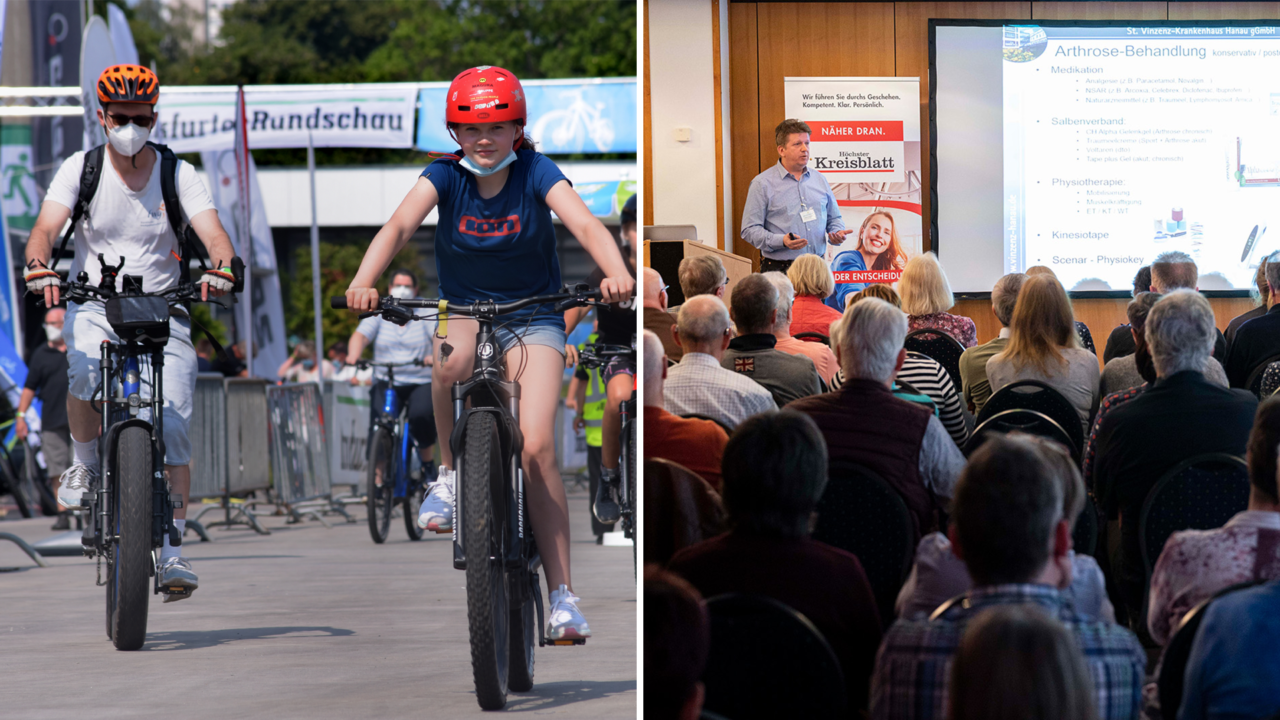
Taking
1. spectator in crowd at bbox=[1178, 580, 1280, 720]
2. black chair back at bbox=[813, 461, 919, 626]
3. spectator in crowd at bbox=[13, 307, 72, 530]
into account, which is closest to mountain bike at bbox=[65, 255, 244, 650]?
black chair back at bbox=[813, 461, 919, 626]

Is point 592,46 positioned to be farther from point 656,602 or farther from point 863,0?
point 656,602

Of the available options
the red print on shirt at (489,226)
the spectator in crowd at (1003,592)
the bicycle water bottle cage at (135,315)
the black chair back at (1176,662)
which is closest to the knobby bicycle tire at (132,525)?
the bicycle water bottle cage at (135,315)

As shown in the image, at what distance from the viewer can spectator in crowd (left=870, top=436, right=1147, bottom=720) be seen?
6.55 feet

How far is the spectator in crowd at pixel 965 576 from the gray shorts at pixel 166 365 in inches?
114

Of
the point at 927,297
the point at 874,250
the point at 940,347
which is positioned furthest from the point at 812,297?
the point at 874,250

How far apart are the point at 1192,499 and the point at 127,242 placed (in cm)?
346

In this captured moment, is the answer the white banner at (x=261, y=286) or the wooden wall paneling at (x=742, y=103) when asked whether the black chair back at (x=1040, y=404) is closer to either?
the wooden wall paneling at (x=742, y=103)

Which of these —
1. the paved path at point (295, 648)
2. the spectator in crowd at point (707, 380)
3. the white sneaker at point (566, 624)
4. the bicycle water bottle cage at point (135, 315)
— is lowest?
the paved path at point (295, 648)

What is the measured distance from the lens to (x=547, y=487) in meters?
3.61

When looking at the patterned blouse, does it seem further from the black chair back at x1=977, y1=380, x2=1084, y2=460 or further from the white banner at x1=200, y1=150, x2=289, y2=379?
the white banner at x1=200, y1=150, x2=289, y2=379

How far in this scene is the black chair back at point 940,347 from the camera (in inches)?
225

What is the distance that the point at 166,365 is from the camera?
4.77m

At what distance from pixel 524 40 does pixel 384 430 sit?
2757 centimetres

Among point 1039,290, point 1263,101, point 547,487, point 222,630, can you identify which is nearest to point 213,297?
point 222,630
